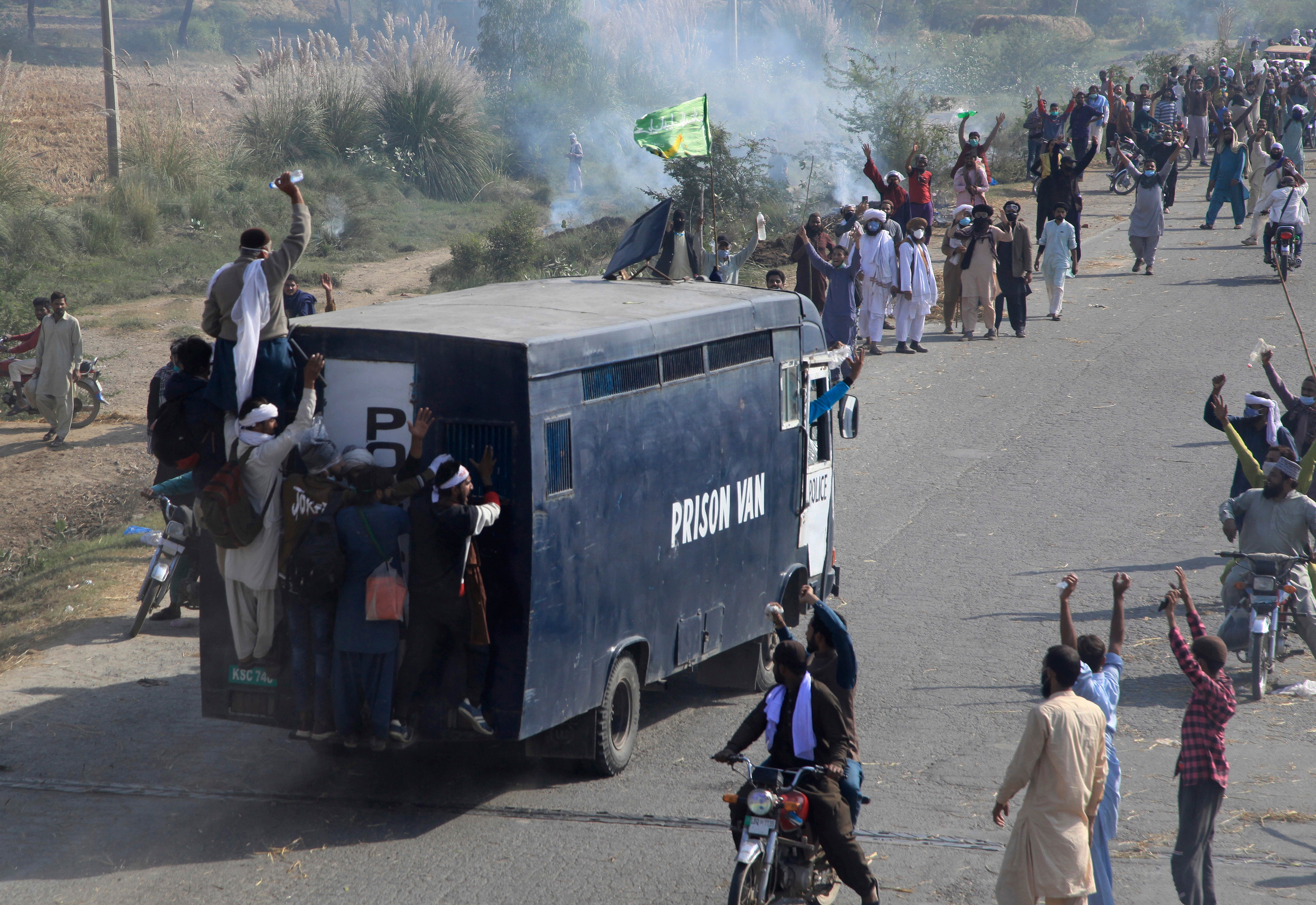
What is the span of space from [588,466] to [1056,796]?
9.11 feet

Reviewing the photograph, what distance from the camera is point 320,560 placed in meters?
6.34

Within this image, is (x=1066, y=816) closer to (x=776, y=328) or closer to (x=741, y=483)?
(x=741, y=483)

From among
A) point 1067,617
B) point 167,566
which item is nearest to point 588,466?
point 1067,617

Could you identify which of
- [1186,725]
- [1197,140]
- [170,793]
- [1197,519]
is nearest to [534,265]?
[1197,519]

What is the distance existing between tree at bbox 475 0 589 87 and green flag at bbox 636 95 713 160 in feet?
120

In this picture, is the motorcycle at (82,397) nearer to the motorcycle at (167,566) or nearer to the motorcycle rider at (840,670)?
the motorcycle at (167,566)

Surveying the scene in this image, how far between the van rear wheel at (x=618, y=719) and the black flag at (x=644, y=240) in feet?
9.61

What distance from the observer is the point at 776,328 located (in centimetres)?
842

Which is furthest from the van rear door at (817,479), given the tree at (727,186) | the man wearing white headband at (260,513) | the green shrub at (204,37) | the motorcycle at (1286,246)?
the green shrub at (204,37)

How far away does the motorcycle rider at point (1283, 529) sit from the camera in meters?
8.76

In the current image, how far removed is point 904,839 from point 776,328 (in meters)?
3.35

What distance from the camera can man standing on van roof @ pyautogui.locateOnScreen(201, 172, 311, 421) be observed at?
645 centimetres

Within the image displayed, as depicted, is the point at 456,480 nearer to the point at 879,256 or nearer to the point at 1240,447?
the point at 1240,447

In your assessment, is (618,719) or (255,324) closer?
(255,324)
